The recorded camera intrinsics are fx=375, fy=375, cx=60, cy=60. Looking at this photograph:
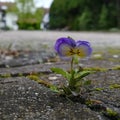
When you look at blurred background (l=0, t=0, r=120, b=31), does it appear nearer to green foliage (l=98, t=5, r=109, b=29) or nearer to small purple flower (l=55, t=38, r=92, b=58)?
green foliage (l=98, t=5, r=109, b=29)

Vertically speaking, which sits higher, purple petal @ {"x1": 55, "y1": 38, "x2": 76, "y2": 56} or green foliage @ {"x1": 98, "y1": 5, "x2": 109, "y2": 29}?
purple petal @ {"x1": 55, "y1": 38, "x2": 76, "y2": 56}

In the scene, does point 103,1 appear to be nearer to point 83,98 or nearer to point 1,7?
point 1,7

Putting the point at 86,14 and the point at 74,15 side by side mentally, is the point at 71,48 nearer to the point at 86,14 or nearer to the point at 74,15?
the point at 86,14

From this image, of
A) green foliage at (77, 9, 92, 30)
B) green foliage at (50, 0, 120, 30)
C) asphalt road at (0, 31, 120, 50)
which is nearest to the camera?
asphalt road at (0, 31, 120, 50)

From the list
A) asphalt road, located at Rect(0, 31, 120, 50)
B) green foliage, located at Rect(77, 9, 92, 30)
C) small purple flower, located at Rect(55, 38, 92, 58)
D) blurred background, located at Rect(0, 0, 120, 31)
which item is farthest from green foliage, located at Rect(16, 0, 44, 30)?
small purple flower, located at Rect(55, 38, 92, 58)

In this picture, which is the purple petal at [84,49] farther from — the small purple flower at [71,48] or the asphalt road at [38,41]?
the asphalt road at [38,41]

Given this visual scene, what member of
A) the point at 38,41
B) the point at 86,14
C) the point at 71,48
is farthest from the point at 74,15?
the point at 71,48

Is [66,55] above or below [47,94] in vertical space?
above

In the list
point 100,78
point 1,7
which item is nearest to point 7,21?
point 1,7

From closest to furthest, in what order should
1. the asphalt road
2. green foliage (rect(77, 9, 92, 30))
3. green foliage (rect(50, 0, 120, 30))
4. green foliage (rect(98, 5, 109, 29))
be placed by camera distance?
the asphalt road < green foliage (rect(98, 5, 109, 29)) < green foliage (rect(50, 0, 120, 30)) < green foliage (rect(77, 9, 92, 30))
